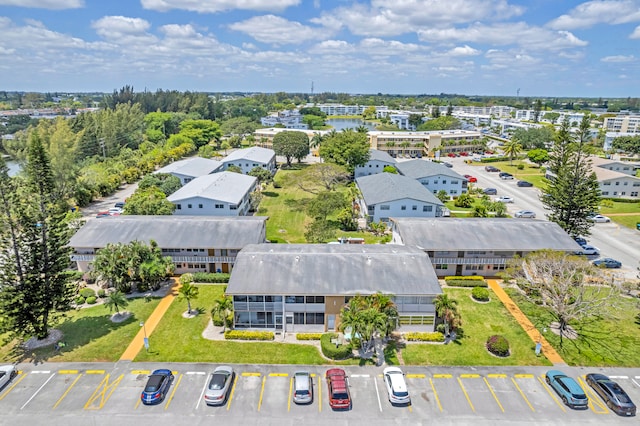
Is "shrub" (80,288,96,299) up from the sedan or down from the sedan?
down

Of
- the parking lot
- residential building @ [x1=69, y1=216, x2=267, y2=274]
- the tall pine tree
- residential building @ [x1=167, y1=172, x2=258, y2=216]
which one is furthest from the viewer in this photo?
residential building @ [x1=167, y1=172, x2=258, y2=216]

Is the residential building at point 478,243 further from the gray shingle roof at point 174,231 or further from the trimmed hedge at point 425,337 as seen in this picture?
the gray shingle roof at point 174,231

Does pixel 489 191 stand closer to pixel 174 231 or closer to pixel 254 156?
pixel 254 156

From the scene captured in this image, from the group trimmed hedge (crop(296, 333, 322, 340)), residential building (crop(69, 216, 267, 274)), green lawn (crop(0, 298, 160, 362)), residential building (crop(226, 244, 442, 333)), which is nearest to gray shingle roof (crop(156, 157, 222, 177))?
residential building (crop(69, 216, 267, 274))

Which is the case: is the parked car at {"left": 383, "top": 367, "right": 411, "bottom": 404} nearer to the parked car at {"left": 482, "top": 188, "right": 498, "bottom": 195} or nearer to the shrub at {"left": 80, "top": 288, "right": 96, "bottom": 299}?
the shrub at {"left": 80, "top": 288, "right": 96, "bottom": 299}

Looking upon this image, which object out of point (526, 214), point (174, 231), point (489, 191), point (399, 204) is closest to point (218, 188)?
point (174, 231)

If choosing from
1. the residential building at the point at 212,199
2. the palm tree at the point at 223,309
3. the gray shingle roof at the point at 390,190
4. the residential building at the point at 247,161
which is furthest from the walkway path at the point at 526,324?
the residential building at the point at 247,161
